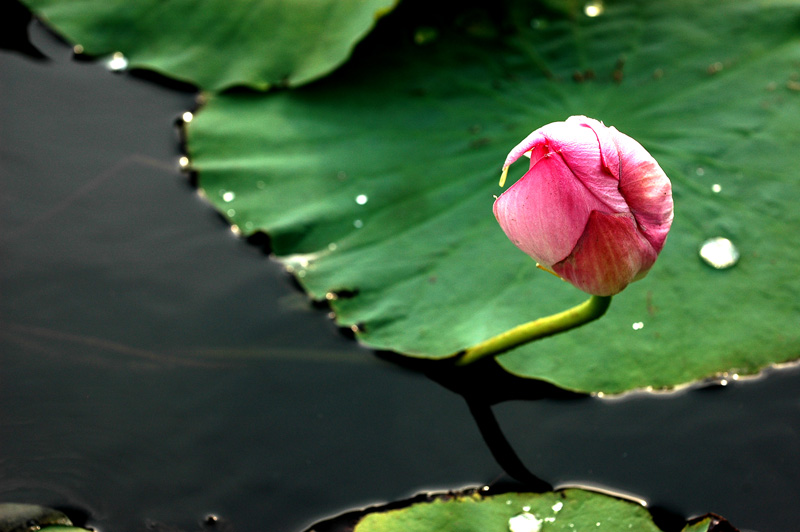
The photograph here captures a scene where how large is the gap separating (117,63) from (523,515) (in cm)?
153

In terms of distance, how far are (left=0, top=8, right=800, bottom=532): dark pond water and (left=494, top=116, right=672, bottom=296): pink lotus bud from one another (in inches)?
17.2

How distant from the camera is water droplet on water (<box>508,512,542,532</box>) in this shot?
979 mm

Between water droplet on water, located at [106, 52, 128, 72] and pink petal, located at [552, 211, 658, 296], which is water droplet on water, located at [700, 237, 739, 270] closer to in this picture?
pink petal, located at [552, 211, 658, 296]

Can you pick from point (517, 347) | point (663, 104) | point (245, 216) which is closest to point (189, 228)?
point (245, 216)

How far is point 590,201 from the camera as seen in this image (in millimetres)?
804

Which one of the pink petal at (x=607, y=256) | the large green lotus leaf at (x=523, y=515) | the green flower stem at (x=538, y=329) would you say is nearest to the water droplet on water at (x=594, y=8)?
the green flower stem at (x=538, y=329)

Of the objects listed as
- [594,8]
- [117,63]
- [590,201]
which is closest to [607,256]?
[590,201]

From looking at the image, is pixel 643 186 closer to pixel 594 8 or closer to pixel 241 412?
pixel 241 412

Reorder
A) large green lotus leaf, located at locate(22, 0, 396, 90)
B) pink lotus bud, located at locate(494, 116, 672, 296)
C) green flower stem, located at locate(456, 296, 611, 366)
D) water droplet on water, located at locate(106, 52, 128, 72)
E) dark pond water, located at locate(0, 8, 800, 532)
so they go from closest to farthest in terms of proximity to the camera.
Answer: pink lotus bud, located at locate(494, 116, 672, 296) < green flower stem, located at locate(456, 296, 611, 366) < dark pond water, located at locate(0, 8, 800, 532) < large green lotus leaf, located at locate(22, 0, 396, 90) < water droplet on water, located at locate(106, 52, 128, 72)

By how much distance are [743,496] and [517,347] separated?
1.38ft

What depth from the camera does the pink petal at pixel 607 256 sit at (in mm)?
813

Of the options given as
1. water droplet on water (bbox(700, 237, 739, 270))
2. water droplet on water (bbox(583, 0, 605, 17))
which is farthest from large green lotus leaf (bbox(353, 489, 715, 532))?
water droplet on water (bbox(583, 0, 605, 17))

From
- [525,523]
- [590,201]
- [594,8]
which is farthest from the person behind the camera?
[594,8]

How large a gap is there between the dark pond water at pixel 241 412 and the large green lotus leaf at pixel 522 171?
0.08m
